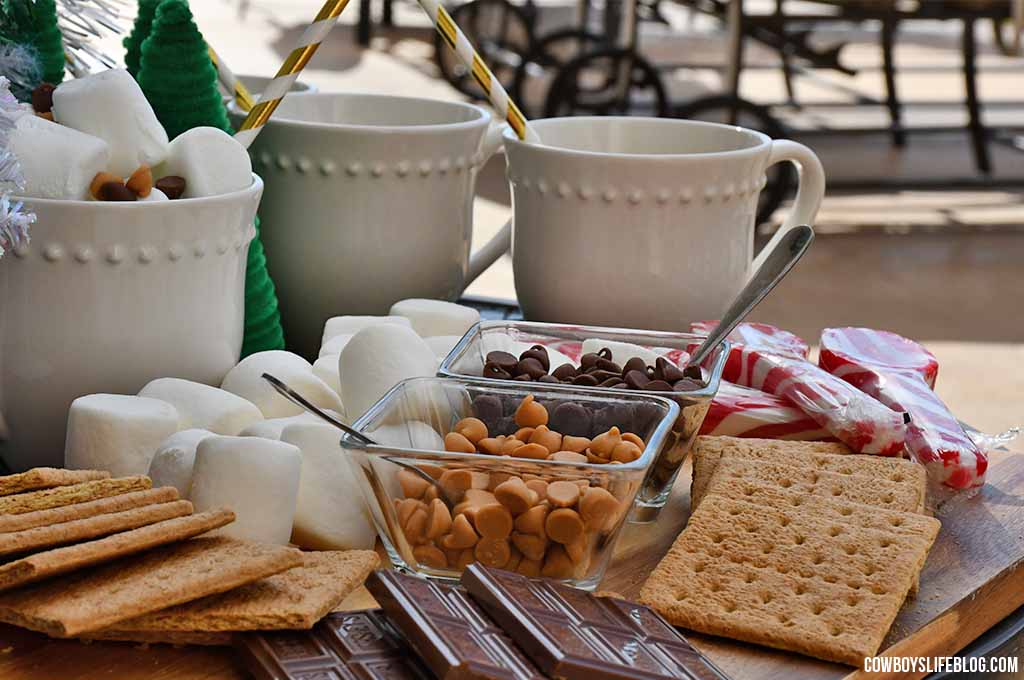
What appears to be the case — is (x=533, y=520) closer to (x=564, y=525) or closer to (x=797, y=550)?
(x=564, y=525)

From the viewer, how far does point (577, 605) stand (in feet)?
1.79

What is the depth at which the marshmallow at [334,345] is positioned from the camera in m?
0.79

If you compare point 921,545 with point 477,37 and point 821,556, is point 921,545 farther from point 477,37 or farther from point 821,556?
point 477,37

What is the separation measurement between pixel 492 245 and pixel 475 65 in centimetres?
19

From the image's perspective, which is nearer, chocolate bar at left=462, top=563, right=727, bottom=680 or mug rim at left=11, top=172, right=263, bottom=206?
chocolate bar at left=462, top=563, right=727, bottom=680

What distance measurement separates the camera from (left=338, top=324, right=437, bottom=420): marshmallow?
0.70 metres

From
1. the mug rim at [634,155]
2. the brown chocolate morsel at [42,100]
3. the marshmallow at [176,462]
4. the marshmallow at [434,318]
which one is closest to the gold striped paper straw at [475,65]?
the mug rim at [634,155]

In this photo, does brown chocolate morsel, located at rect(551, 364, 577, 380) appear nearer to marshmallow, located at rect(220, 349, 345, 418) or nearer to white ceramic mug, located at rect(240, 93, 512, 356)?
marshmallow, located at rect(220, 349, 345, 418)

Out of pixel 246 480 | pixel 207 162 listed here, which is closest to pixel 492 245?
pixel 207 162

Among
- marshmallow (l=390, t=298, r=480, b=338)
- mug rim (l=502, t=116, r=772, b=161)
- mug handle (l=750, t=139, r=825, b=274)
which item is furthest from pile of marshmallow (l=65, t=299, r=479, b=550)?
mug handle (l=750, t=139, r=825, b=274)

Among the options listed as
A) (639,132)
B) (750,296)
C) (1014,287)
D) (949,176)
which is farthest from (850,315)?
(750,296)

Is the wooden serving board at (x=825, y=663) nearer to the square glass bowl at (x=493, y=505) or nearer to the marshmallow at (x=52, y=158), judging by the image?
the square glass bowl at (x=493, y=505)

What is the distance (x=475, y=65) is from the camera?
0.86 metres

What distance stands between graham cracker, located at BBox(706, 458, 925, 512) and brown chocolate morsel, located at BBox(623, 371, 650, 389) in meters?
0.07
